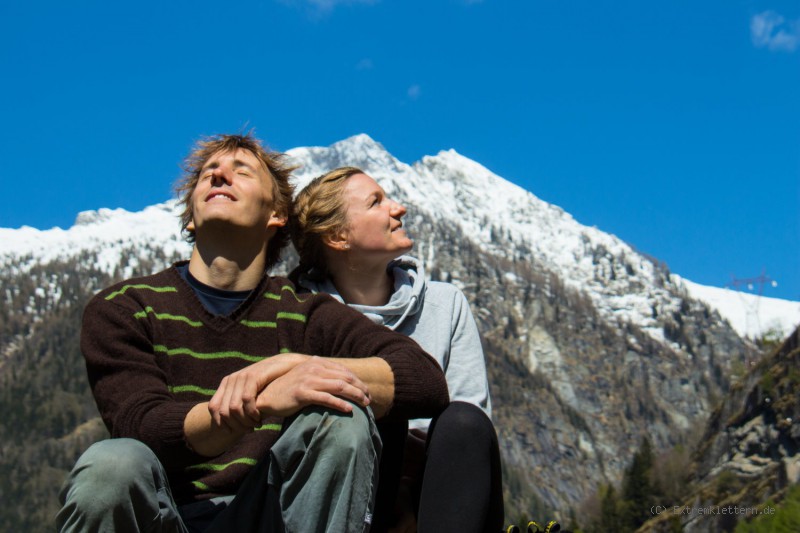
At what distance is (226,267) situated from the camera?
15.3ft

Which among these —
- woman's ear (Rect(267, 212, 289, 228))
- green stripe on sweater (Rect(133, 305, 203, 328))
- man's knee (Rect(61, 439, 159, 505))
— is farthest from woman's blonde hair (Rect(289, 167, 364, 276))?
man's knee (Rect(61, 439, 159, 505))

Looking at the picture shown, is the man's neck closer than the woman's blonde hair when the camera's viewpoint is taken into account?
Yes

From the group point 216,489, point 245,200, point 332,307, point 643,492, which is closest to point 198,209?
point 245,200

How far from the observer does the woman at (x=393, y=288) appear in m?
4.13

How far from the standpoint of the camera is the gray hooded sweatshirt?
196 inches

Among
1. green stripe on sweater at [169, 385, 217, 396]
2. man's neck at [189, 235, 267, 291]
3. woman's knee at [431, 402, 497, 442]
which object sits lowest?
woman's knee at [431, 402, 497, 442]

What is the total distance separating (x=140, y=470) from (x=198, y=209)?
6.28 ft

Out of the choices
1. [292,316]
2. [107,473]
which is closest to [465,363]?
[292,316]

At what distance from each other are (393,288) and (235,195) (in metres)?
1.27

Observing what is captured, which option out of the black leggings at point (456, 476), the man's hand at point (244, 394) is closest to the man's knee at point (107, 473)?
the man's hand at point (244, 394)

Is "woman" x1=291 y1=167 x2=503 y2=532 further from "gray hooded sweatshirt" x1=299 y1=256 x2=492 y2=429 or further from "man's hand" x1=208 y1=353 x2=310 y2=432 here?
"man's hand" x1=208 y1=353 x2=310 y2=432

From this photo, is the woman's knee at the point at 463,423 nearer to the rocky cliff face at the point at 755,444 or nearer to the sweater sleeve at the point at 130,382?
the sweater sleeve at the point at 130,382

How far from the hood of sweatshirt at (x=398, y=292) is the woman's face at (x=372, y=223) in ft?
0.55

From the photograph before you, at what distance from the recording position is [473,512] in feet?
12.8
